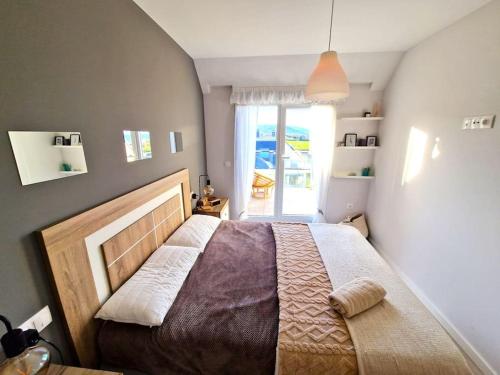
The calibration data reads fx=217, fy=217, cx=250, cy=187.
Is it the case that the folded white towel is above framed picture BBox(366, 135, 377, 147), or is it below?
below

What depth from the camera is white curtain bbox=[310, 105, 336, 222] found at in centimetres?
311

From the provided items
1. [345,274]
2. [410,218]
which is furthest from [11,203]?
[410,218]

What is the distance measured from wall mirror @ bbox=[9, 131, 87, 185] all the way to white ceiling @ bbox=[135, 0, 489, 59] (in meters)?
1.26

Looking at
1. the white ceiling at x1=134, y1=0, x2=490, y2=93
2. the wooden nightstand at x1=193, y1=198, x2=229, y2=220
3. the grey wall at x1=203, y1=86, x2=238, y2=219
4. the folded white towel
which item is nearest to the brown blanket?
the folded white towel

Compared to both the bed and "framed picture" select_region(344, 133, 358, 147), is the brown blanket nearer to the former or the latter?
the bed

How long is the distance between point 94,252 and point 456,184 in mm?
2667

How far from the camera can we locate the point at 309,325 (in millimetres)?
1167

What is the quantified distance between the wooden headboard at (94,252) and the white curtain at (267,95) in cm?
190

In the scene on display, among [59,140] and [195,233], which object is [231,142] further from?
[59,140]

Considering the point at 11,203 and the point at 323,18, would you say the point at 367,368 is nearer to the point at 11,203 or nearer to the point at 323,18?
the point at 11,203

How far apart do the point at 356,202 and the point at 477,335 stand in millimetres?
2034

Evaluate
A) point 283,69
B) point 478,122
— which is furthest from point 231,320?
point 283,69

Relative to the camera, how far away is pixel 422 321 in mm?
1182

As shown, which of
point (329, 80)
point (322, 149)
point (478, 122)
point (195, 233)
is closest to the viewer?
point (329, 80)
